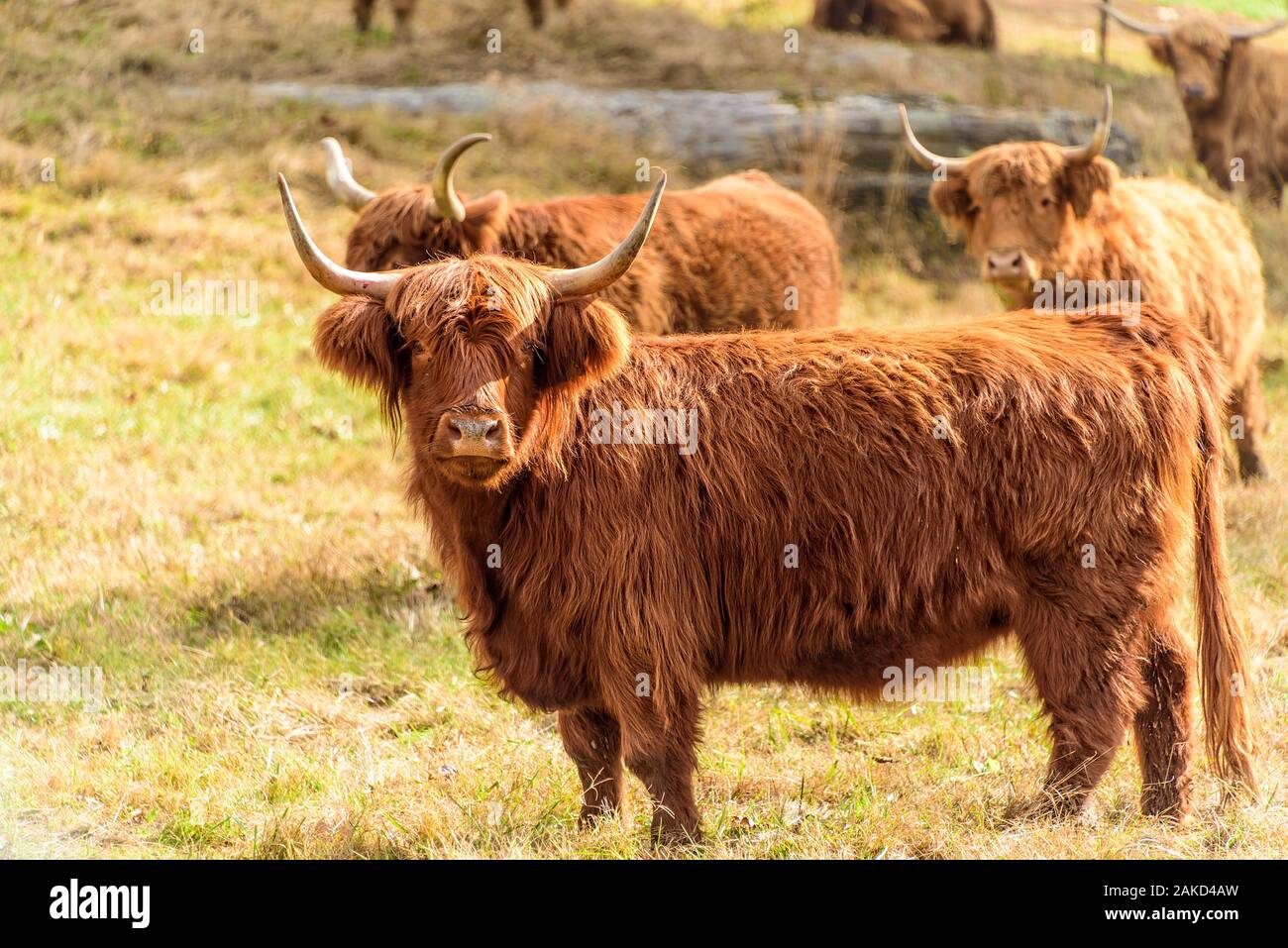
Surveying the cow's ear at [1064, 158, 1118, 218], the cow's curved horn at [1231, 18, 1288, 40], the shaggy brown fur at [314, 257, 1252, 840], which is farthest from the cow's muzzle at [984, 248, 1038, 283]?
the cow's curved horn at [1231, 18, 1288, 40]

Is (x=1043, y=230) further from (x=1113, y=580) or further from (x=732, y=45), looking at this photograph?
(x=732, y=45)

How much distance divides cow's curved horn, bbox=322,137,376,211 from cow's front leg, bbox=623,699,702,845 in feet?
11.3

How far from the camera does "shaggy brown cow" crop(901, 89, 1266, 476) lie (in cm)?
705

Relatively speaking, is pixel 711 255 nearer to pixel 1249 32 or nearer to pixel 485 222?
pixel 485 222

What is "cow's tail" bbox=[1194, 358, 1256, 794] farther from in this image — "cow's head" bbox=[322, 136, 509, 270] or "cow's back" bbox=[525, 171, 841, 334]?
"cow's head" bbox=[322, 136, 509, 270]

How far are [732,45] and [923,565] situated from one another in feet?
42.2

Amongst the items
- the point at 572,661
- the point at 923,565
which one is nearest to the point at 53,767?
the point at 572,661

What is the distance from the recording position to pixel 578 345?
156 inches

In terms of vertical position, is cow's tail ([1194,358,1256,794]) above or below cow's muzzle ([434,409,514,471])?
below

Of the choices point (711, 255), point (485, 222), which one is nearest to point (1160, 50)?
point (711, 255)

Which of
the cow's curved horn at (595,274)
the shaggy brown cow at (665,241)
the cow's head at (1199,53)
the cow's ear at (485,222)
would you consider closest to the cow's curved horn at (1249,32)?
the cow's head at (1199,53)

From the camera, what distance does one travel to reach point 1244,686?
14.2 feet

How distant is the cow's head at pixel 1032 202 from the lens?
7.04m
